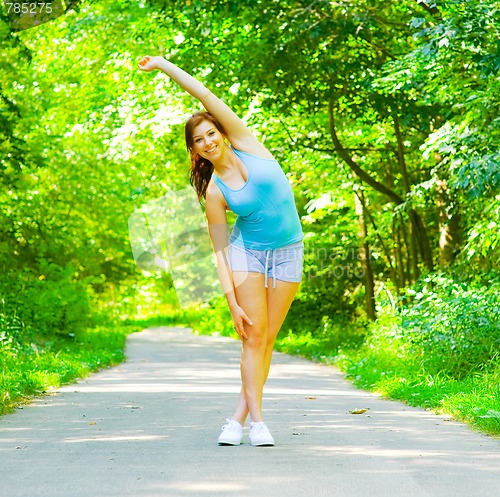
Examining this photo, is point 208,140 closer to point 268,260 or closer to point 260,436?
point 268,260

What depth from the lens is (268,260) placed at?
648 cm

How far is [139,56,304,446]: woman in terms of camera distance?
20.9 feet

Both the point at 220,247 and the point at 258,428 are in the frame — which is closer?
the point at 258,428

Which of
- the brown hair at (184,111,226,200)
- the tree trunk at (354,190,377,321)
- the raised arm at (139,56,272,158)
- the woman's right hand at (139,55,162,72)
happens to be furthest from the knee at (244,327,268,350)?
the tree trunk at (354,190,377,321)

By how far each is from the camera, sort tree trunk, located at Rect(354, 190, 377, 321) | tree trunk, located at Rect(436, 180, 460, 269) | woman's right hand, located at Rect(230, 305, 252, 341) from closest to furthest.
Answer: woman's right hand, located at Rect(230, 305, 252, 341) < tree trunk, located at Rect(436, 180, 460, 269) < tree trunk, located at Rect(354, 190, 377, 321)

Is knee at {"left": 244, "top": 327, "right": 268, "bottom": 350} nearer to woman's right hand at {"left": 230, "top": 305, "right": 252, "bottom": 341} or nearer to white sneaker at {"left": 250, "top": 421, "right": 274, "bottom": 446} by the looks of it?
woman's right hand at {"left": 230, "top": 305, "right": 252, "bottom": 341}

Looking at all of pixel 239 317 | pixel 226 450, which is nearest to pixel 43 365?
pixel 239 317

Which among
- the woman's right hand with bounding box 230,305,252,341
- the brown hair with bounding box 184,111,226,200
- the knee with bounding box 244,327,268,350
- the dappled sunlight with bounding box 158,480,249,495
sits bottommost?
A: the dappled sunlight with bounding box 158,480,249,495

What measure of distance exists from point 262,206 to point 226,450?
150 cm

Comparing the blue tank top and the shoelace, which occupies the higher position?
the blue tank top

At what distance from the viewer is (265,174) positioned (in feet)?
21.0

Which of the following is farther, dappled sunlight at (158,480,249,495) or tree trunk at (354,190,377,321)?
tree trunk at (354,190,377,321)

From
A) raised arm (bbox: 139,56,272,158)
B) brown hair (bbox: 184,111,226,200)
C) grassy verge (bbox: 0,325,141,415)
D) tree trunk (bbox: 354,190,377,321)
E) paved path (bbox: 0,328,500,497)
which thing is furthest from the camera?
A: tree trunk (bbox: 354,190,377,321)

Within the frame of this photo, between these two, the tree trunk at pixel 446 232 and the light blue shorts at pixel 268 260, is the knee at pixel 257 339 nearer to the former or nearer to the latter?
the light blue shorts at pixel 268 260
